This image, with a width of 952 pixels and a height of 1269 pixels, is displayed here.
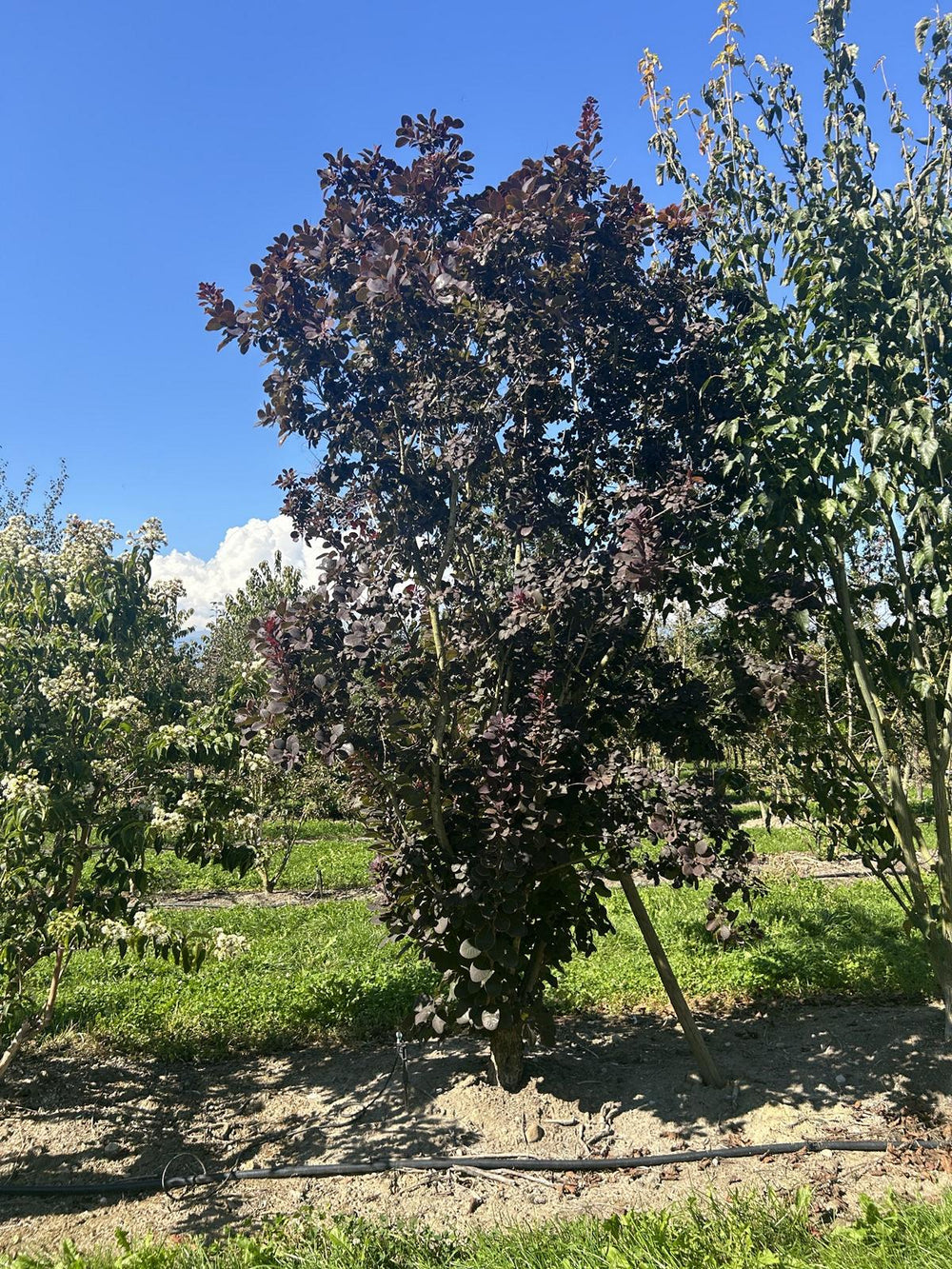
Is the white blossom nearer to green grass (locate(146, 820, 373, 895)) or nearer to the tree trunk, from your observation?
the tree trunk

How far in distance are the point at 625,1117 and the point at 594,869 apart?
1385 millimetres

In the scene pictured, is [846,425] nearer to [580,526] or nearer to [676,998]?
[580,526]

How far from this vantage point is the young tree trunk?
452 cm

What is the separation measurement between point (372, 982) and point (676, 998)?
2.35m

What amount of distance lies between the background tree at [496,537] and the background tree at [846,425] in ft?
1.20

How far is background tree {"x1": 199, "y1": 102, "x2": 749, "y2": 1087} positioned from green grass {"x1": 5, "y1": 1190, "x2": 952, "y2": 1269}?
1.17 m

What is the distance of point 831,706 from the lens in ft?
16.5

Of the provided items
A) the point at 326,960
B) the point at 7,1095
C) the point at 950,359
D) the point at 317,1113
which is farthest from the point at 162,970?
the point at 950,359

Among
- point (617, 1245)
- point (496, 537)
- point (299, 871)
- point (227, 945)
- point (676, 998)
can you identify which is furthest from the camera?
Result: point (299, 871)

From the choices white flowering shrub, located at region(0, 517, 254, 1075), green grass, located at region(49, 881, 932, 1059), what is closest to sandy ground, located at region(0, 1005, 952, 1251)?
green grass, located at region(49, 881, 932, 1059)

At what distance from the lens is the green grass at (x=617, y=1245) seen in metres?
2.85

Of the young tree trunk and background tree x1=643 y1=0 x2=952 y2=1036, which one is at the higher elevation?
background tree x1=643 y1=0 x2=952 y2=1036

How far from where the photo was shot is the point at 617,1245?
3.01 m

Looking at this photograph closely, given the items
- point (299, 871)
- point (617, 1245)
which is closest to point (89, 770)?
point (617, 1245)
